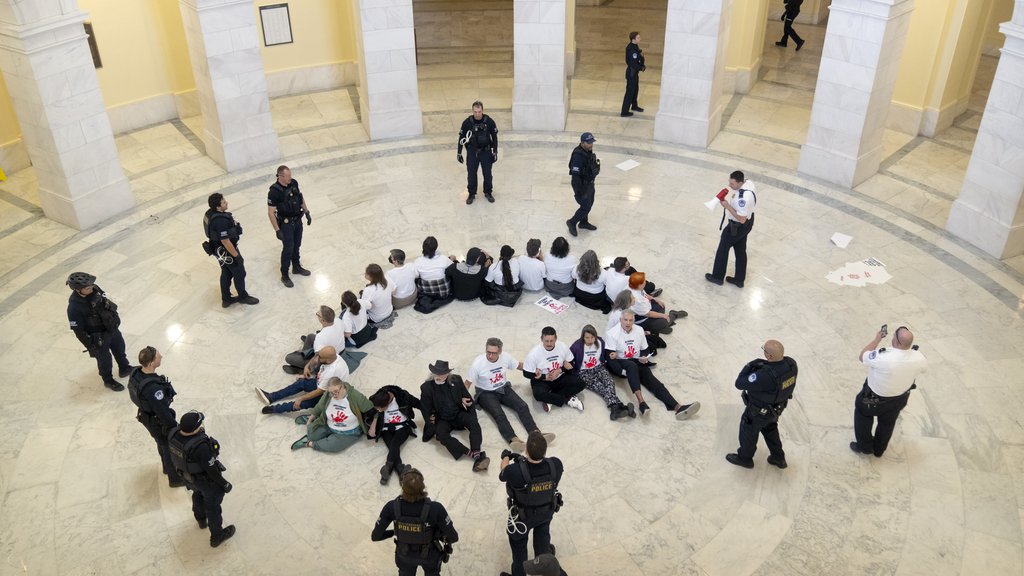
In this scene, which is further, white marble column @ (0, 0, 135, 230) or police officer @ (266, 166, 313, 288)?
white marble column @ (0, 0, 135, 230)

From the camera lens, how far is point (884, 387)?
25.1ft

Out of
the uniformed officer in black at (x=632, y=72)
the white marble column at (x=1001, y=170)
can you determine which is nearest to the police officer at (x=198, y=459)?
the white marble column at (x=1001, y=170)

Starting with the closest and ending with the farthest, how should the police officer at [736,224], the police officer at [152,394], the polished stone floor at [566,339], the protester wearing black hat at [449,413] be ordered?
the police officer at [152,394] < the polished stone floor at [566,339] < the protester wearing black hat at [449,413] < the police officer at [736,224]

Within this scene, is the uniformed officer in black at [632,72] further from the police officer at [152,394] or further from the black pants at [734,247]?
the police officer at [152,394]

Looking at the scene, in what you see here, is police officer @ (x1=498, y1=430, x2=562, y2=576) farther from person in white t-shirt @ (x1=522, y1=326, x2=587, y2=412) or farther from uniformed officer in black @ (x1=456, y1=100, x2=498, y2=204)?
uniformed officer in black @ (x1=456, y1=100, x2=498, y2=204)

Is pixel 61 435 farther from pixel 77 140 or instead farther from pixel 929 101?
pixel 929 101

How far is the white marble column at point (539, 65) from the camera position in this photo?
14.5 meters

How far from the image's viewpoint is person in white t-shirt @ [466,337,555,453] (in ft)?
27.3

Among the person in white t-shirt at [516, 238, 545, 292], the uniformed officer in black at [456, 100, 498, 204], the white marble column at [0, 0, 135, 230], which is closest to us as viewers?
the person in white t-shirt at [516, 238, 545, 292]

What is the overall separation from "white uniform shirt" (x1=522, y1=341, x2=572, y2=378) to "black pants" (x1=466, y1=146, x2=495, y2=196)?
15.9 ft

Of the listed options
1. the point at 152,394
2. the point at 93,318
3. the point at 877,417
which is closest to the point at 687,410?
the point at 877,417

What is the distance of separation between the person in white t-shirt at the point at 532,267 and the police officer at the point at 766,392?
3523 mm

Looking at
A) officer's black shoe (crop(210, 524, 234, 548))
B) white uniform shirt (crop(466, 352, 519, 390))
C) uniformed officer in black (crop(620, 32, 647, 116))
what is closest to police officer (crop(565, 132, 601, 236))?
white uniform shirt (crop(466, 352, 519, 390))

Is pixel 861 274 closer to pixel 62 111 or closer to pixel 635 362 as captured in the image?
pixel 635 362
